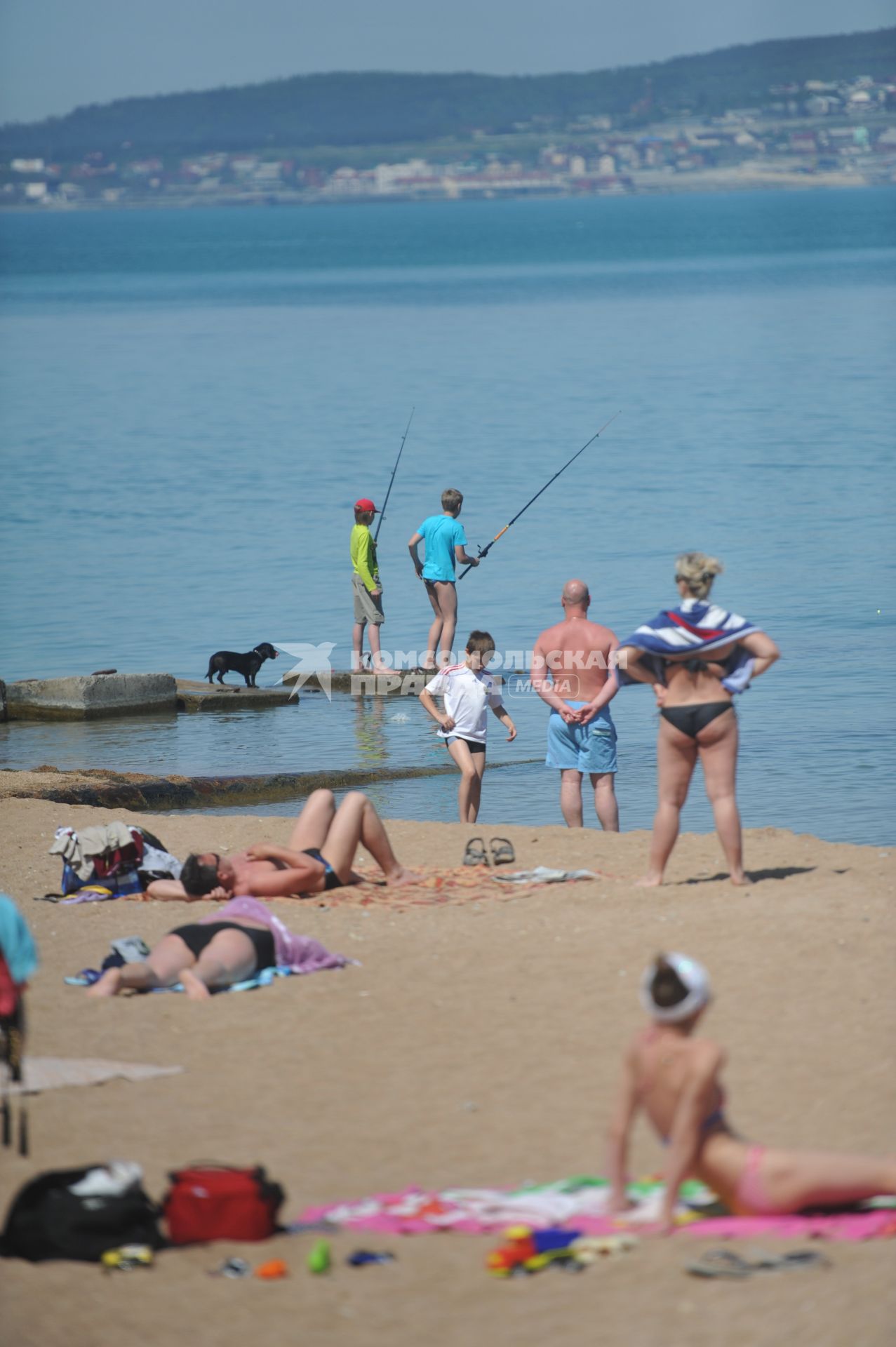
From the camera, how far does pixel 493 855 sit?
910 cm

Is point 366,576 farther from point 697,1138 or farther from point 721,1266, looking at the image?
point 721,1266

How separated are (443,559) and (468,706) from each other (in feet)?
16.0

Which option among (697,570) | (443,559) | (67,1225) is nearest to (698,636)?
(697,570)

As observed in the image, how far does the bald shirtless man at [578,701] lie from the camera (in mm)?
9711

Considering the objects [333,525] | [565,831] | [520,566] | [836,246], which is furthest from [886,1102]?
[836,246]

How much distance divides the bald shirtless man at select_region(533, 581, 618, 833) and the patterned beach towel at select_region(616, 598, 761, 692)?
6.24 feet

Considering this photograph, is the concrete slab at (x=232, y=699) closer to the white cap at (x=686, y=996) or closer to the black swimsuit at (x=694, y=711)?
the black swimsuit at (x=694, y=711)

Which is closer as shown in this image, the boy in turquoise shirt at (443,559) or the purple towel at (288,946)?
the purple towel at (288,946)

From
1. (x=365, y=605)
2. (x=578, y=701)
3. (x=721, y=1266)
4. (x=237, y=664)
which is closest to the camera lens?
(x=721, y=1266)

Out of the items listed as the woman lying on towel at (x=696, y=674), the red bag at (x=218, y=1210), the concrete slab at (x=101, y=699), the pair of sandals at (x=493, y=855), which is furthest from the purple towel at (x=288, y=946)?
the concrete slab at (x=101, y=699)

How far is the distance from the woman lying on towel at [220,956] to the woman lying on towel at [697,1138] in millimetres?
2682

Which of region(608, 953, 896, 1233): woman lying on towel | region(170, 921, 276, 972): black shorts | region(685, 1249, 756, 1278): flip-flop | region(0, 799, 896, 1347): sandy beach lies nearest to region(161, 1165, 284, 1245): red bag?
region(0, 799, 896, 1347): sandy beach

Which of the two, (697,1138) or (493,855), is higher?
(493,855)

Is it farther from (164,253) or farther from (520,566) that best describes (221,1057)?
(164,253)
